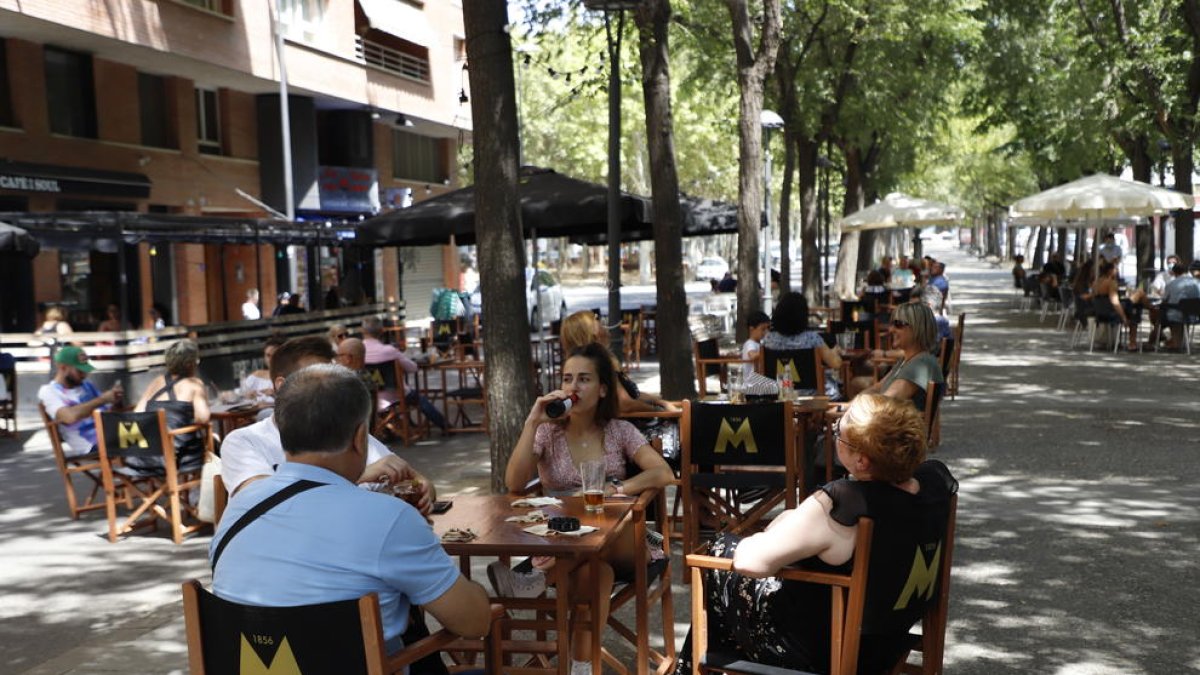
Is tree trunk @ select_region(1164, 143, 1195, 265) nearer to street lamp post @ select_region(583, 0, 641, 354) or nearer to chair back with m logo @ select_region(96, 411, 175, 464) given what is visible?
street lamp post @ select_region(583, 0, 641, 354)

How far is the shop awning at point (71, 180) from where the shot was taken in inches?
814

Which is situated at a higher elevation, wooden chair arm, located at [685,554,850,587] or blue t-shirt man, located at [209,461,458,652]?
blue t-shirt man, located at [209,461,458,652]

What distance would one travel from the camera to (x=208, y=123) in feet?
94.1

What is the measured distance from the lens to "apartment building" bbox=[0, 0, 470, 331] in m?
21.6

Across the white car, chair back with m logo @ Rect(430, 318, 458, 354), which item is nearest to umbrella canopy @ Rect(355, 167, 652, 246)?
chair back with m logo @ Rect(430, 318, 458, 354)

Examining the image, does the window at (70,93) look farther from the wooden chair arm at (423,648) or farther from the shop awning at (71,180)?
the wooden chair arm at (423,648)

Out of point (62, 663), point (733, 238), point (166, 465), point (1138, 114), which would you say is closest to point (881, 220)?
point (1138, 114)

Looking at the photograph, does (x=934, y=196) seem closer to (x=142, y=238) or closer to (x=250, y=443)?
(x=142, y=238)

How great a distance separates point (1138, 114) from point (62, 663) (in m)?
22.7

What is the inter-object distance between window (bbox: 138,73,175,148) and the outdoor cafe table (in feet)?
74.7

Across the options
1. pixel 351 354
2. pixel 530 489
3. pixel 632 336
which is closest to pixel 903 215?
pixel 632 336

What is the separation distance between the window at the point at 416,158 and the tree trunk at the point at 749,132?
2380 cm

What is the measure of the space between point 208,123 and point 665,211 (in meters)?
19.6

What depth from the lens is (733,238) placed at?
73312mm
